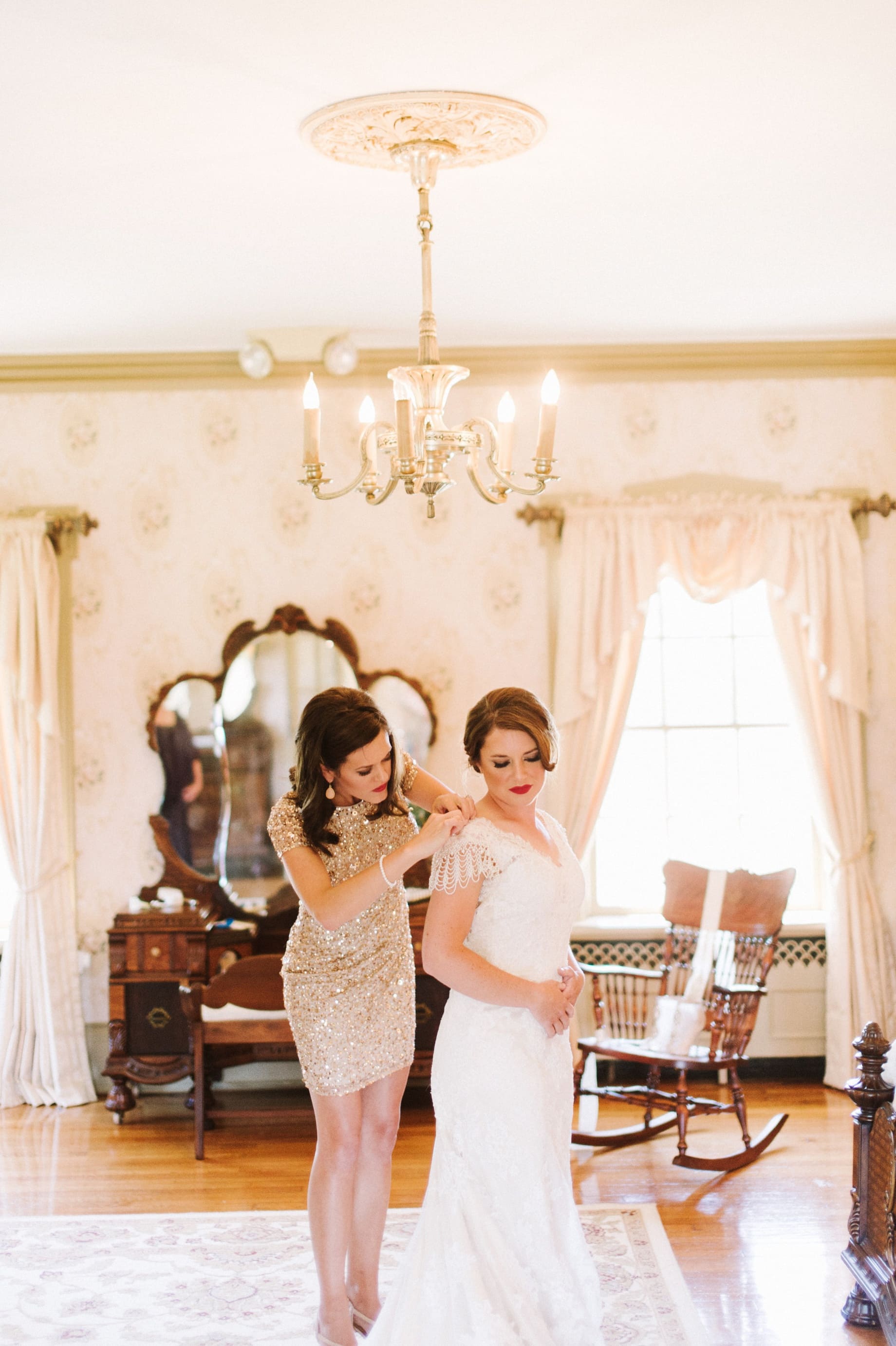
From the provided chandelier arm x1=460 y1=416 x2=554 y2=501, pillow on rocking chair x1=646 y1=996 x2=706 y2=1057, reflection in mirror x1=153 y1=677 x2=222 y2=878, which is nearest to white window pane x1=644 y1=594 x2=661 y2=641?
pillow on rocking chair x1=646 y1=996 x2=706 y2=1057

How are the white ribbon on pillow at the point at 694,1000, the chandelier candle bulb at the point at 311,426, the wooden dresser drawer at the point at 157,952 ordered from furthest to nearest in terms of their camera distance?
1. the wooden dresser drawer at the point at 157,952
2. the white ribbon on pillow at the point at 694,1000
3. the chandelier candle bulb at the point at 311,426

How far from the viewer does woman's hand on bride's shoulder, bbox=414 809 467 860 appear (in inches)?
108

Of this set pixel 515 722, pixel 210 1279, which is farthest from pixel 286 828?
pixel 210 1279

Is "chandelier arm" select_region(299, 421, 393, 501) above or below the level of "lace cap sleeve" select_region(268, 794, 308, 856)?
above

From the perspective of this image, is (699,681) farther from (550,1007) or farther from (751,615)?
(550,1007)

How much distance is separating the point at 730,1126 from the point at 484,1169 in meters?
2.91

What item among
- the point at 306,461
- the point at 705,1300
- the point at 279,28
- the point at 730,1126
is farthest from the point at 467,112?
the point at 730,1126

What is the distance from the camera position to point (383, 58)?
316 cm

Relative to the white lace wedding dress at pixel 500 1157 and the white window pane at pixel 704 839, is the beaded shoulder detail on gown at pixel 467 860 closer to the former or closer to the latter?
the white lace wedding dress at pixel 500 1157

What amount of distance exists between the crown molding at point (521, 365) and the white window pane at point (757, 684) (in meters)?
1.27

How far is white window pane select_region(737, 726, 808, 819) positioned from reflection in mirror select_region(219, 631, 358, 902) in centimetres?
194

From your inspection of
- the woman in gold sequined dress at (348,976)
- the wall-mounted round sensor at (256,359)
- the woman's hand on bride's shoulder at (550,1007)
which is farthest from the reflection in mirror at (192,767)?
the woman's hand on bride's shoulder at (550,1007)

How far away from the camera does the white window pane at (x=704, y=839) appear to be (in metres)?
6.18

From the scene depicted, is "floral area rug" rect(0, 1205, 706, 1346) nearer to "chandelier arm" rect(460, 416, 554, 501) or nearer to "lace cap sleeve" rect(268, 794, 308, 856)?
"lace cap sleeve" rect(268, 794, 308, 856)
